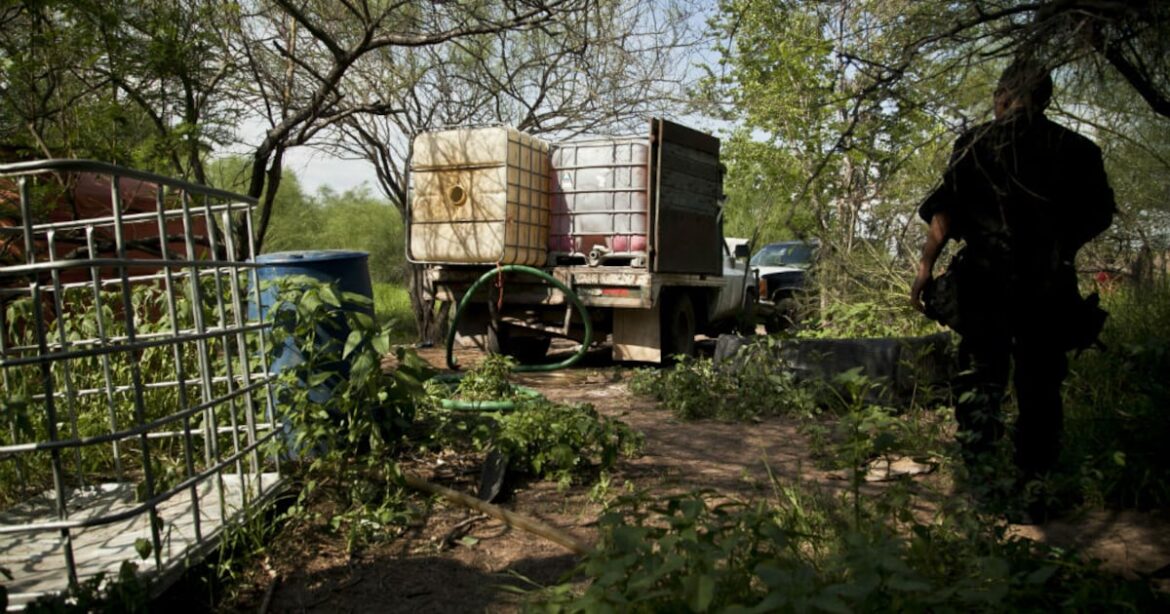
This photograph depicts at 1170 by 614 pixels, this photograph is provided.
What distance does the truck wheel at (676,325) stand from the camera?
8875 millimetres

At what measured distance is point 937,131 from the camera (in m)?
3.11

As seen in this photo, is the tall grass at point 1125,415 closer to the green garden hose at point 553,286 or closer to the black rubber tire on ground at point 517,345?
the green garden hose at point 553,286

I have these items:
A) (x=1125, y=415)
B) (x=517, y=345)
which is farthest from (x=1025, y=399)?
(x=517, y=345)

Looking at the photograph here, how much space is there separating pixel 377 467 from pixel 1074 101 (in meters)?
3.26

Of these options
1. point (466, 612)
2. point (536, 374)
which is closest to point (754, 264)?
point (536, 374)

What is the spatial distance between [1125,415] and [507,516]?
2981mm

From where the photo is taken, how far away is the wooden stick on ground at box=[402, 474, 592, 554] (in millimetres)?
3068

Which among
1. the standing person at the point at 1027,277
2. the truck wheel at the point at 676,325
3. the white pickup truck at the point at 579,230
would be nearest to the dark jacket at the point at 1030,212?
the standing person at the point at 1027,277

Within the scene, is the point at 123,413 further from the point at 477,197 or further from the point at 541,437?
the point at 477,197

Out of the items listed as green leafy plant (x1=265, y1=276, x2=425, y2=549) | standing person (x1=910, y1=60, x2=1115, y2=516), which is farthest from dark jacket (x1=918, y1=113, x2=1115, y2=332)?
green leafy plant (x1=265, y1=276, x2=425, y2=549)

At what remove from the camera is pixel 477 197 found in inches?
316

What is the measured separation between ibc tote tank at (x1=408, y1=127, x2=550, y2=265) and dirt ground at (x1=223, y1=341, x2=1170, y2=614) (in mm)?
4187

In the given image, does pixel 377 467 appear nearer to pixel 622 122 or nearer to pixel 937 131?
pixel 937 131

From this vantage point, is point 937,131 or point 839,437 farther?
point 839,437
